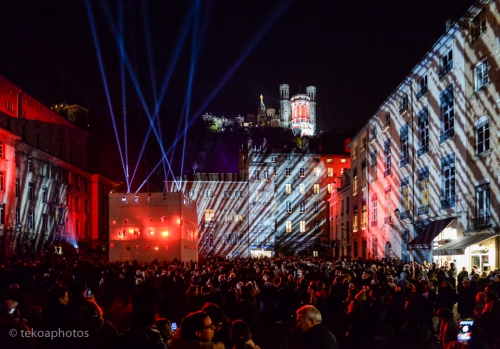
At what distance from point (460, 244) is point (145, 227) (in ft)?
66.0

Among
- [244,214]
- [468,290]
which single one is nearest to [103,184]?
[244,214]

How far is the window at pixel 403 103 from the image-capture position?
36412mm

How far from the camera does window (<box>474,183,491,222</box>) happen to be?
24.7m

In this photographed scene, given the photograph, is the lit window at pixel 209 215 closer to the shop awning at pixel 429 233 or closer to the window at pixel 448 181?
the shop awning at pixel 429 233

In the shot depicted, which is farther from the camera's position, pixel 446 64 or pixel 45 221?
pixel 45 221

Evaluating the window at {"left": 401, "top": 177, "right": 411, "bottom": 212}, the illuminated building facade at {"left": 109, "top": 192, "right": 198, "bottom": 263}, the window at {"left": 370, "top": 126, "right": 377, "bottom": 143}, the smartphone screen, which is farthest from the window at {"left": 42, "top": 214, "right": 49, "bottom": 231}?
the smartphone screen

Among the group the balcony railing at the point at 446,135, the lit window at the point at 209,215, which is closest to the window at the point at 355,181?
the balcony railing at the point at 446,135

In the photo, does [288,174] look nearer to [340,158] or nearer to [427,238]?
[340,158]

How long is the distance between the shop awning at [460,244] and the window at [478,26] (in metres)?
9.27

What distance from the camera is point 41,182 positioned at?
178ft

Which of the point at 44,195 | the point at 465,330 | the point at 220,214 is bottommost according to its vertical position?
the point at 465,330

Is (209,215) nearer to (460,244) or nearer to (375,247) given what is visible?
(375,247)

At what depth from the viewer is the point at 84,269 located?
24.1 meters

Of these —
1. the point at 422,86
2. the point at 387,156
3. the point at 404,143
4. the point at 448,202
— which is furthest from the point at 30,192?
the point at 448,202
